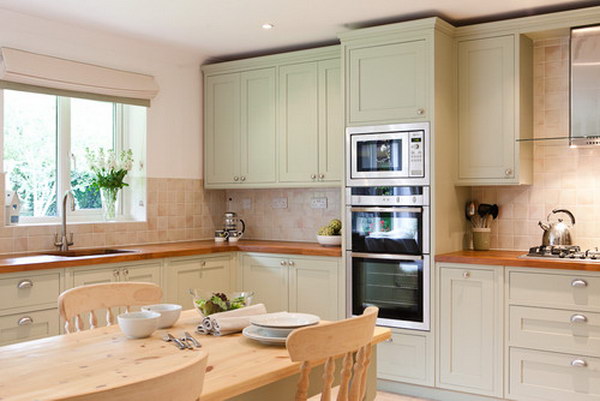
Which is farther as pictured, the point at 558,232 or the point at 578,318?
the point at 558,232

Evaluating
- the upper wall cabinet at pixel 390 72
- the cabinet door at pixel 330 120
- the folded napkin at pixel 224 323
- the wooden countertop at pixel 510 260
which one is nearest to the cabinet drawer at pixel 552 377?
the wooden countertop at pixel 510 260

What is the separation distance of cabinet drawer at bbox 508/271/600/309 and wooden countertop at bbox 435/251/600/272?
59mm

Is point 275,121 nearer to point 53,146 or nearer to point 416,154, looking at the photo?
point 416,154

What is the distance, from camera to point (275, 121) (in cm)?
499

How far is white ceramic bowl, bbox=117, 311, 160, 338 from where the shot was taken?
83.4 inches

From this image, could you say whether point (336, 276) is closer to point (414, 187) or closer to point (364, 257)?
point (364, 257)

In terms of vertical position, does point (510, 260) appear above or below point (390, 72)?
below

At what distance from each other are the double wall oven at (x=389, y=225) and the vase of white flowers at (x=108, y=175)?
1651 millimetres

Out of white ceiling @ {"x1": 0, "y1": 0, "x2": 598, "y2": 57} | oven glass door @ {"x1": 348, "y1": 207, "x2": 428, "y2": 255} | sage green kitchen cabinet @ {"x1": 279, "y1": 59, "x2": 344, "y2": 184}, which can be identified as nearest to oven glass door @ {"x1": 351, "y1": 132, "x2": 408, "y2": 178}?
oven glass door @ {"x1": 348, "y1": 207, "x2": 428, "y2": 255}

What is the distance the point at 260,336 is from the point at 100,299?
82 cm

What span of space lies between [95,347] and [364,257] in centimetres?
246

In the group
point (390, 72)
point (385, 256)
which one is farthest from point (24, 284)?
point (390, 72)

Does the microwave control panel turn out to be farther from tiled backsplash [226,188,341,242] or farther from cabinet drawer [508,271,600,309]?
tiled backsplash [226,188,341,242]

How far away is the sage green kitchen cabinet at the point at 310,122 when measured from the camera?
15.4 feet
